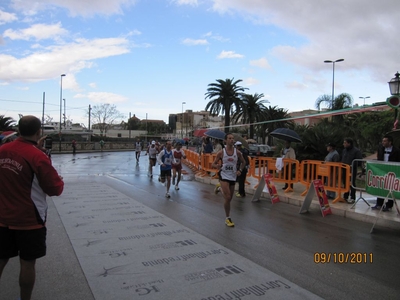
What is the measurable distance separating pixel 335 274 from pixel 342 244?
5.08 feet

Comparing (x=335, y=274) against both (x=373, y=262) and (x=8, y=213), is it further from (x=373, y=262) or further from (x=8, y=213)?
(x=8, y=213)

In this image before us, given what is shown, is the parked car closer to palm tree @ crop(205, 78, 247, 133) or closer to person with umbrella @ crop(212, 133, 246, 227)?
palm tree @ crop(205, 78, 247, 133)

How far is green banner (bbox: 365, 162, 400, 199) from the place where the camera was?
7095 mm

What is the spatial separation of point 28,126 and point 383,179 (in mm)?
7101

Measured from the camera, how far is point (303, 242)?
5.98 meters

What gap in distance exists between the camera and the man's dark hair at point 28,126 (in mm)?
3170

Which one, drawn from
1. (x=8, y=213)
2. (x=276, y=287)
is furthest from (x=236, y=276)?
(x=8, y=213)

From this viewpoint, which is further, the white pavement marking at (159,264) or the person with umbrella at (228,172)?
the person with umbrella at (228,172)

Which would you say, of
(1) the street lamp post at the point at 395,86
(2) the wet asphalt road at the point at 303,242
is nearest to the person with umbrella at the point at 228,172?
(2) the wet asphalt road at the point at 303,242

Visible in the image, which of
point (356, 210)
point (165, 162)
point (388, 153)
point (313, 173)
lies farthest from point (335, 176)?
point (165, 162)

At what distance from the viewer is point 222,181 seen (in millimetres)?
7047

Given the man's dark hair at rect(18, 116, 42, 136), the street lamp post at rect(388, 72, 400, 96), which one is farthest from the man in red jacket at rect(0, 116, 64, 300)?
the street lamp post at rect(388, 72, 400, 96)
